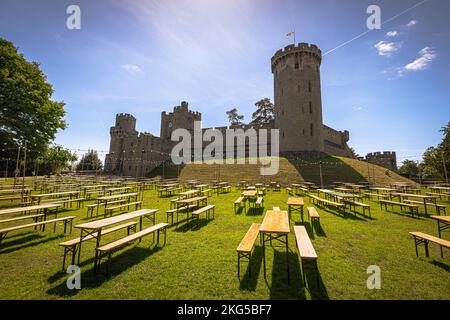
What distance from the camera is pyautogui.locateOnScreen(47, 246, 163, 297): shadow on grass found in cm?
335

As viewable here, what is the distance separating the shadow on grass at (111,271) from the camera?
3354 millimetres

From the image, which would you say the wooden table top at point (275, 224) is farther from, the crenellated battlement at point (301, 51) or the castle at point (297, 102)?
the crenellated battlement at point (301, 51)

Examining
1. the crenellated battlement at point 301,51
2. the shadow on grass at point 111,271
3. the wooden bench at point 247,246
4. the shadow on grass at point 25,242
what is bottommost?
the shadow on grass at point 111,271

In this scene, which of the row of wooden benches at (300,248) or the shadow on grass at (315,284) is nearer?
the shadow on grass at (315,284)

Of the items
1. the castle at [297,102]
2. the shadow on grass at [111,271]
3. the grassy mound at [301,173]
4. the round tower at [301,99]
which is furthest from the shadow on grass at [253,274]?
the round tower at [301,99]

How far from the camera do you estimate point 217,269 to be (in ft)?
13.4

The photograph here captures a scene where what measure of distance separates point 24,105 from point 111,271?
20.8 m

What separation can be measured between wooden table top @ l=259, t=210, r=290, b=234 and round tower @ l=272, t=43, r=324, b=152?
29.3 metres

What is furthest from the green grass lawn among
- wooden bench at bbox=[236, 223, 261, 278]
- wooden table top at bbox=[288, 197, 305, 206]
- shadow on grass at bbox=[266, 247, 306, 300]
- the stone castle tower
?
the stone castle tower

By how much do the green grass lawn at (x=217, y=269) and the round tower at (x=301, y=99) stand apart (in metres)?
27.5

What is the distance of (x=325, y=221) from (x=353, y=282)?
15.4ft
